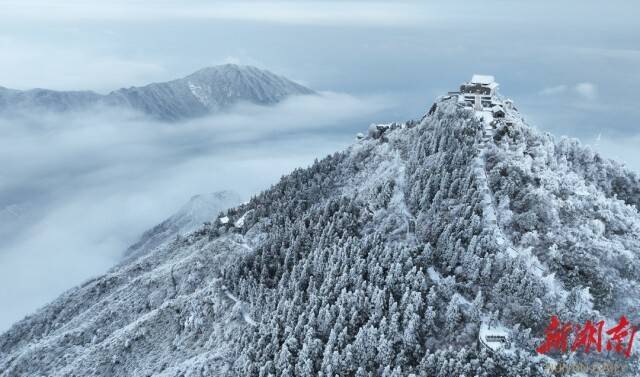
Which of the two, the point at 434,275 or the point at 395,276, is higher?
the point at 395,276

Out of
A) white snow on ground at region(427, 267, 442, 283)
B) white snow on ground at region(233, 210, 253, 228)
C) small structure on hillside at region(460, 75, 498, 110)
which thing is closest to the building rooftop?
small structure on hillside at region(460, 75, 498, 110)

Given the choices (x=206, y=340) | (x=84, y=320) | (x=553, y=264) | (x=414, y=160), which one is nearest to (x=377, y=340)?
(x=553, y=264)

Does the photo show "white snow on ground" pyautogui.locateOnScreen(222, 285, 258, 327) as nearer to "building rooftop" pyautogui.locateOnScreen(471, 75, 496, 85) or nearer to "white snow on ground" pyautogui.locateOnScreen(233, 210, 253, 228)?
"white snow on ground" pyautogui.locateOnScreen(233, 210, 253, 228)

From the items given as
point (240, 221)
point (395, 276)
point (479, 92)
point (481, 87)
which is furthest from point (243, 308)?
point (481, 87)

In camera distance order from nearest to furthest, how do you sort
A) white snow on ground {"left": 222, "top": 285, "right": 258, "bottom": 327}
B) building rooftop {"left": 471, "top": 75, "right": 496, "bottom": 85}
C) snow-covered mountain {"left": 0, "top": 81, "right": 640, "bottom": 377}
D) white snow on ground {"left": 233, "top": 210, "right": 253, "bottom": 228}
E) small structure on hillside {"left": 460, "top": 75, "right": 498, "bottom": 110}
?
snow-covered mountain {"left": 0, "top": 81, "right": 640, "bottom": 377}, white snow on ground {"left": 222, "top": 285, "right": 258, "bottom": 327}, white snow on ground {"left": 233, "top": 210, "right": 253, "bottom": 228}, small structure on hillside {"left": 460, "top": 75, "right": 498, "bottom": 110}, building rooftop {"left": 471, "top": 75, "right": 496, "bottom": 85}

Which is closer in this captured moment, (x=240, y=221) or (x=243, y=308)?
(x=243, y=308)

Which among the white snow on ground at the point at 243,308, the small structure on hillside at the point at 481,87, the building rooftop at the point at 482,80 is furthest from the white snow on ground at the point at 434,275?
the building rooftop at the point at 482,80

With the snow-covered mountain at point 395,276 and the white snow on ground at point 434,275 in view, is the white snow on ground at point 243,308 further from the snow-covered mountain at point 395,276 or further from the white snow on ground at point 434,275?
the white snow on ground at point 434,275

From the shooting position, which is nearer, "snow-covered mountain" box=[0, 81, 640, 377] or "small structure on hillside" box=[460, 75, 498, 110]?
"snow-covered mountain" box=[0, 81, 640, 377]

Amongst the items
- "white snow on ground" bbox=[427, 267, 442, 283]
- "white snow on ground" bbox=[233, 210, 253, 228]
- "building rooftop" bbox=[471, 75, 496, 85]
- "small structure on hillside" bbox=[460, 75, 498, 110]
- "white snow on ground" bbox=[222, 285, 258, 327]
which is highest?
"building rooftop" bbox=[471, 75, 496, 85]

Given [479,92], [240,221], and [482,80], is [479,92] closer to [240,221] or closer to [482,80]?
[482,80]
